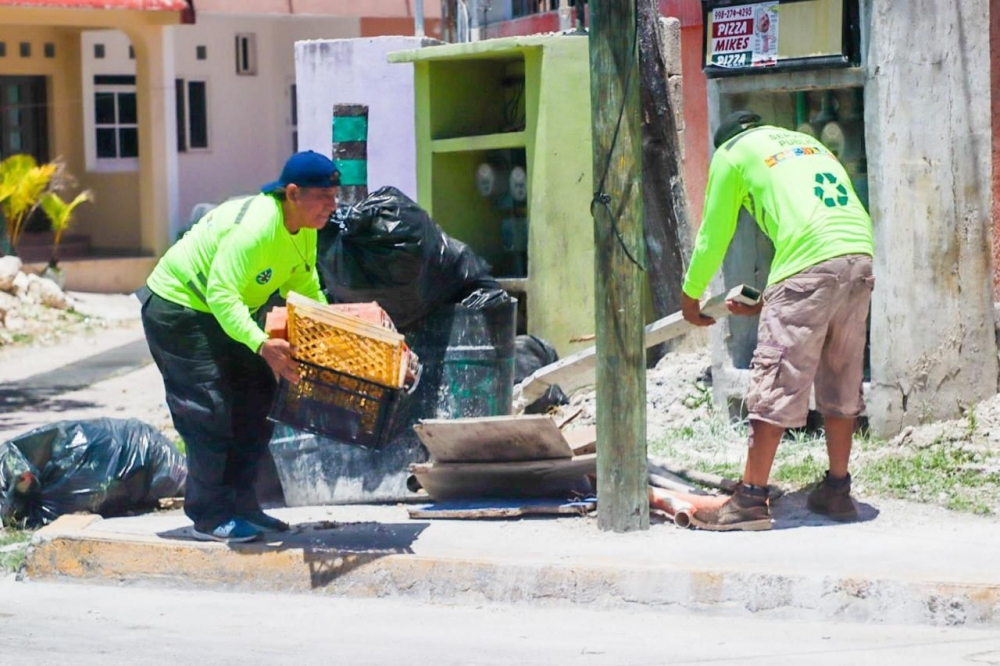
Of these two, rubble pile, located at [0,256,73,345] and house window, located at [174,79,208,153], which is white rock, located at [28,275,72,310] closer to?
rubble pile, located at [0,256,73,345]

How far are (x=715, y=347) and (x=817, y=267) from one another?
2.07 meters

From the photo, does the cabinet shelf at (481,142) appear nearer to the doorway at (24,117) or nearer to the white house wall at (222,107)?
the white house wall at (222,107)

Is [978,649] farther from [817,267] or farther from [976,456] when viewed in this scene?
[976,456]

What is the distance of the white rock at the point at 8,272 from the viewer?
15.9m

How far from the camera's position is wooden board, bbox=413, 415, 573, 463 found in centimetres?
638

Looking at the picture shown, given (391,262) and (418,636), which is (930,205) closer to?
(391,262)

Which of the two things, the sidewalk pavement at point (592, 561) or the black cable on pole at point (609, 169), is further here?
the black cable on pole at point (609, 169)

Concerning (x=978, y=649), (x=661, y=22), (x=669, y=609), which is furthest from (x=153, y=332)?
(x=661, y=22)

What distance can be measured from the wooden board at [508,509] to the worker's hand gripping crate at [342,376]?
880 millimetres

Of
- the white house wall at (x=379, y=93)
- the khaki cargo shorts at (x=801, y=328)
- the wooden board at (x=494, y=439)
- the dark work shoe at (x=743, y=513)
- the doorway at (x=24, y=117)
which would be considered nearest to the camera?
the khaki cargo shorts at (x=801, y=328)

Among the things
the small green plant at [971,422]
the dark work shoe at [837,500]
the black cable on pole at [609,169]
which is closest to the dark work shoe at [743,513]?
the dark work shoe at [837,500]

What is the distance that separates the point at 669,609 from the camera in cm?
549

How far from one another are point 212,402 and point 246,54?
16454 mm

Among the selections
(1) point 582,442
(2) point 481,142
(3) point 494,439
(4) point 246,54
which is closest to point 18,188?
(4) point 246,54
